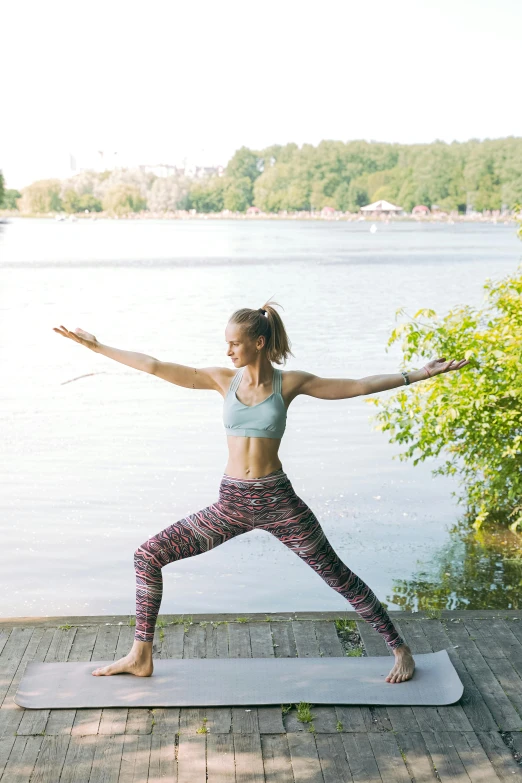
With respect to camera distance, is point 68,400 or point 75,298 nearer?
point 68,400

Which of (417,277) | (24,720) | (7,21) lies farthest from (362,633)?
(7,21)

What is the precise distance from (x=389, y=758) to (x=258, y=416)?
1438 millimetres

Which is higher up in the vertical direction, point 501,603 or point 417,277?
point 501,603

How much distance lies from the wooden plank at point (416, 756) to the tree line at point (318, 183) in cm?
13249

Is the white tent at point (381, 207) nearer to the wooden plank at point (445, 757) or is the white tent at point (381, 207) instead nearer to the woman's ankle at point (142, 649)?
the woman's ankle at point (142, 649)

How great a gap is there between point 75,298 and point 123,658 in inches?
1312

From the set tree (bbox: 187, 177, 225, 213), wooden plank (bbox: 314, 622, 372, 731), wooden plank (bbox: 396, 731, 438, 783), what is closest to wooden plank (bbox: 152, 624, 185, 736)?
wooden plank (bbox: 314, 622, 372, 731)

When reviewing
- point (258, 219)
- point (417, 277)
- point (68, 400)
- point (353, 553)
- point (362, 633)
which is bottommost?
point (258, 219)

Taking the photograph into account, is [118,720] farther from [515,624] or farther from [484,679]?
[515,624]

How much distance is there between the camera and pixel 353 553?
850 centimetres

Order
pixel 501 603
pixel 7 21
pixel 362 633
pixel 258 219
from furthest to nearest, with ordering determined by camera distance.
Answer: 1. pixel 258 219
2. pixel 7 21
3. pixel 501 603
4. pixel 362 633

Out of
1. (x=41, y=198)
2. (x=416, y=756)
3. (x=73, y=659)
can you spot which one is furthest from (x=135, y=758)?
(x=41, y=198)

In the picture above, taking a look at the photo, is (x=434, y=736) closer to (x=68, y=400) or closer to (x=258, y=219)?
(x=68, y=400)

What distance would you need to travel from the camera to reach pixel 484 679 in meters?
4.61
